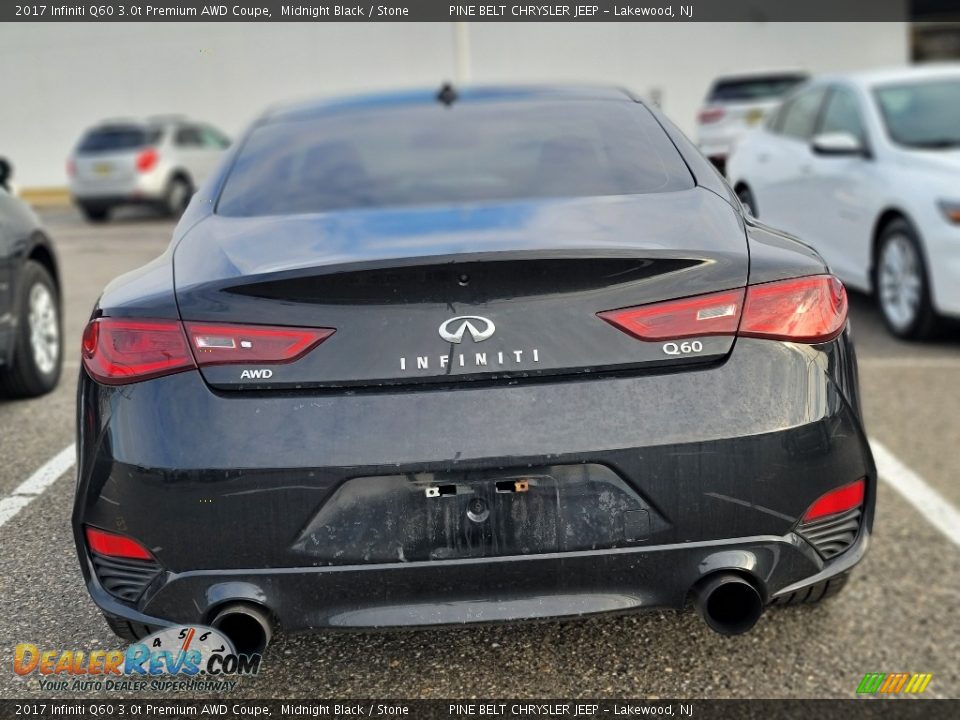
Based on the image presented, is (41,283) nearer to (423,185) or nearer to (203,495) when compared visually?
(423,185)

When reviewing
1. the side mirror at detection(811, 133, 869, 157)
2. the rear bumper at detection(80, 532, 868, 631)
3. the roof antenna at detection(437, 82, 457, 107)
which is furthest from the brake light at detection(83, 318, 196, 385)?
the side mirror at detection(811, 133, 869, 157)

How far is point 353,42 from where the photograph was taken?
24.9 meters

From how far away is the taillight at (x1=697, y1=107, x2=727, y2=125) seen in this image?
15523mm

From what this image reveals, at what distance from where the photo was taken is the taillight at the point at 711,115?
50.9 feet

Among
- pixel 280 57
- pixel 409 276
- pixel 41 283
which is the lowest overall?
pixel 280 57

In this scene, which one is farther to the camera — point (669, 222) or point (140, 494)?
point (669, 222)

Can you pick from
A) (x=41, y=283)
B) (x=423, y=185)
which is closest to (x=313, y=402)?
(x=423, y=185)

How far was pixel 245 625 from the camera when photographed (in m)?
2.27

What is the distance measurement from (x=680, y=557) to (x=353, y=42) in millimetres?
24185

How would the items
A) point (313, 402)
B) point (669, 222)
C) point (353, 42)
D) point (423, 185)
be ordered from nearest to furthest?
point (313, 402), point (669, 222), point (423, 185), point (353, 42)

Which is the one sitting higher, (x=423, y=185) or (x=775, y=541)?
(x=423, y=185)

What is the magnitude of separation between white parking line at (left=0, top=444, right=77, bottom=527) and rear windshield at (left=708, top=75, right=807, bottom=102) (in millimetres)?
13714

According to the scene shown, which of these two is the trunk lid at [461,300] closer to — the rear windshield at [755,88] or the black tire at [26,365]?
the black tire at [26,365]

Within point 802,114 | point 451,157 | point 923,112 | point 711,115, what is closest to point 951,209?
point 923,112
